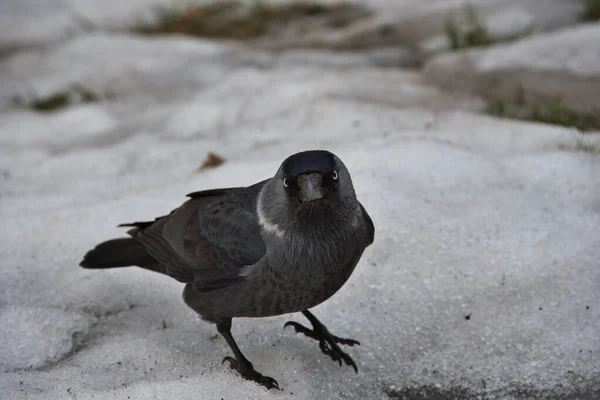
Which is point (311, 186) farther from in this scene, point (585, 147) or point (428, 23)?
point (428, 23)

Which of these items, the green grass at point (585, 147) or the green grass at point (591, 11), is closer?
the green grass at point (585, 147)

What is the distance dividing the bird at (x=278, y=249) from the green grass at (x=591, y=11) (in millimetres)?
5015

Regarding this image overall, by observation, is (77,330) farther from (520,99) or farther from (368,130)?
(520,99)

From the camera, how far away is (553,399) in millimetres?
3080

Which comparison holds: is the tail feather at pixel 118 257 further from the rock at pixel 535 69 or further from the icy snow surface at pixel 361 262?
the rock at pixel 535 69

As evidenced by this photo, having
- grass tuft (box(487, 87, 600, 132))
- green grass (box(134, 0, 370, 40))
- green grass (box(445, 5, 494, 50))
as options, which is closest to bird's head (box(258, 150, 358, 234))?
grass tuft (box(487, 87, 600, 132))

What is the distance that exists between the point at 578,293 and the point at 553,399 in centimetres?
68

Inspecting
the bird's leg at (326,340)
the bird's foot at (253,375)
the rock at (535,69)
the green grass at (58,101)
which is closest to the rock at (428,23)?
the rock at (535,69)

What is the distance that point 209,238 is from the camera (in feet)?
11.5

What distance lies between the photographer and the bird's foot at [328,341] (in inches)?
131

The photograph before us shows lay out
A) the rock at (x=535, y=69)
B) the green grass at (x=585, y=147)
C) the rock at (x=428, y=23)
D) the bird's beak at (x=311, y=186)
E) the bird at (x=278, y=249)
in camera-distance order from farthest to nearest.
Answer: the rock at (x=428, y=23)
the rock at (x=535, y=69)
the green grass at (x=585, y=147)
the bird at (x=278, y=249)
the bird's beak at (x=311, y=186)

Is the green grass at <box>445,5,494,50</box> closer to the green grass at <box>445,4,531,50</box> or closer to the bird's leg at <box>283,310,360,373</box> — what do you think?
the green grass at <box>445,4,531,50</box>

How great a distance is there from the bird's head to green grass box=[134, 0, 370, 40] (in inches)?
236

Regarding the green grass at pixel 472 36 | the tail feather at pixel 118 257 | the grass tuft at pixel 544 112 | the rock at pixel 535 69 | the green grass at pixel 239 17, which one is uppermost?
the green grass at pixel 239 17
